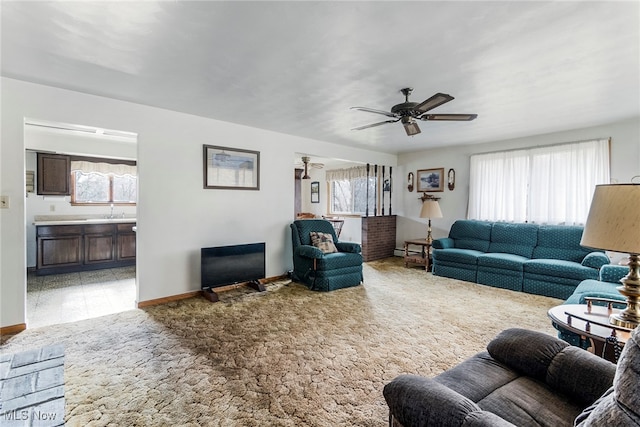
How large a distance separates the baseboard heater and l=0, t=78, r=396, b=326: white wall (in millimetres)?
264

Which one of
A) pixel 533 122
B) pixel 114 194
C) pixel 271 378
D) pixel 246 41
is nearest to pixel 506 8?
pixel 246 41

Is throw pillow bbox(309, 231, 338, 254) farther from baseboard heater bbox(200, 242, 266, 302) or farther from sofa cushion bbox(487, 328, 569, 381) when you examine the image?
sofa cushion bbox(487, 328, 569, 381)

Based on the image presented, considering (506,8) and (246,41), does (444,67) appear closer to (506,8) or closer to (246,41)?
(506,8)

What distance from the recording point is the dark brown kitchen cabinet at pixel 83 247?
16.1 feet

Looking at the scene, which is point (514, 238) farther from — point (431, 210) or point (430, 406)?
point (430, 406)

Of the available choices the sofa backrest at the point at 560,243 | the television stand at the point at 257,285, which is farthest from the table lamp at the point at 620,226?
the television stand at the point at 257,285

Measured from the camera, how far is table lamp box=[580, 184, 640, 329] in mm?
1388

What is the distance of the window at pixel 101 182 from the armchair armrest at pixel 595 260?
705 cm

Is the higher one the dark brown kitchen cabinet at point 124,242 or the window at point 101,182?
the window at point 101,182

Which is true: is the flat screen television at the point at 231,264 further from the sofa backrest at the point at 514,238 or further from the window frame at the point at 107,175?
the sofa backrest at the point at 514,238

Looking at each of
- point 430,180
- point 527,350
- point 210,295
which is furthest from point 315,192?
point 527,350

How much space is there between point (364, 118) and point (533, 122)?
2398 millimetres

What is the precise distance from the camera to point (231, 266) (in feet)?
13.6

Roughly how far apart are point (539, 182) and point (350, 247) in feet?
10.8
